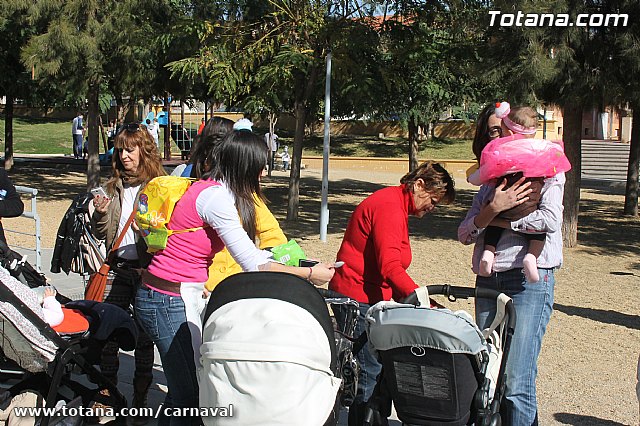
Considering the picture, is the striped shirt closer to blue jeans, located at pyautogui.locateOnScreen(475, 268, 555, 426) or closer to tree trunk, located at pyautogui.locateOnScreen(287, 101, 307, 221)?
blue jeans, located at pyautogui.locateOnScreen(475, 268, 555, 426)

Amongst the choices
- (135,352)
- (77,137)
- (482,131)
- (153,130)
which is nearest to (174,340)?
(135,352)

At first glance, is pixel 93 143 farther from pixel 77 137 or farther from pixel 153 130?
pixel 77 137

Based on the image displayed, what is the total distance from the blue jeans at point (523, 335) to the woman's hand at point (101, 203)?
280cm

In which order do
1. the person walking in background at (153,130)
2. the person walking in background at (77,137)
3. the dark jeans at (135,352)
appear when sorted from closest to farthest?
the dark jeans at (135,352) < the person walking in background at (153,130) < the person walking in background at (77,137)

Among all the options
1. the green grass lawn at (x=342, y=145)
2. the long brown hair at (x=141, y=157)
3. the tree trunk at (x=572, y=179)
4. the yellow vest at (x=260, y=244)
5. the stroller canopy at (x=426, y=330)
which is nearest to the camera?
the stroller canopy at (x=426, y=330)

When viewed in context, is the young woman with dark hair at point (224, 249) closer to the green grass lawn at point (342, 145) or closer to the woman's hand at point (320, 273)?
the woman's hand at point (320, 273)

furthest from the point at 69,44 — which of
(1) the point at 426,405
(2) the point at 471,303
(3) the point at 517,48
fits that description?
(1) the point at 426,405

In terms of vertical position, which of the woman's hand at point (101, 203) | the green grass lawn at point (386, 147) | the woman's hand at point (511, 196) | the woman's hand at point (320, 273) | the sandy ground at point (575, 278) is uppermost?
the woman's hand at point (511, 196)

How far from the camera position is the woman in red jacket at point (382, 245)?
4.41m

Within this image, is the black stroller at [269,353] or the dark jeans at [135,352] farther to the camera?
the dark jeans at [135,352]

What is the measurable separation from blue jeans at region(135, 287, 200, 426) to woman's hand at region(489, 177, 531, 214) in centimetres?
164

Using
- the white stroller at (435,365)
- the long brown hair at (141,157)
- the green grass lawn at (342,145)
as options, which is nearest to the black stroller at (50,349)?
the long brown hair at (141,157)

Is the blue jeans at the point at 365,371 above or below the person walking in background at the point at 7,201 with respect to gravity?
below

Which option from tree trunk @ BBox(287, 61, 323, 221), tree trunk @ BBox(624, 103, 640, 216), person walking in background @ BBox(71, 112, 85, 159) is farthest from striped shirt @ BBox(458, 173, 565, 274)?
person walking in background @ BBox(71, 112, 85, 159)
